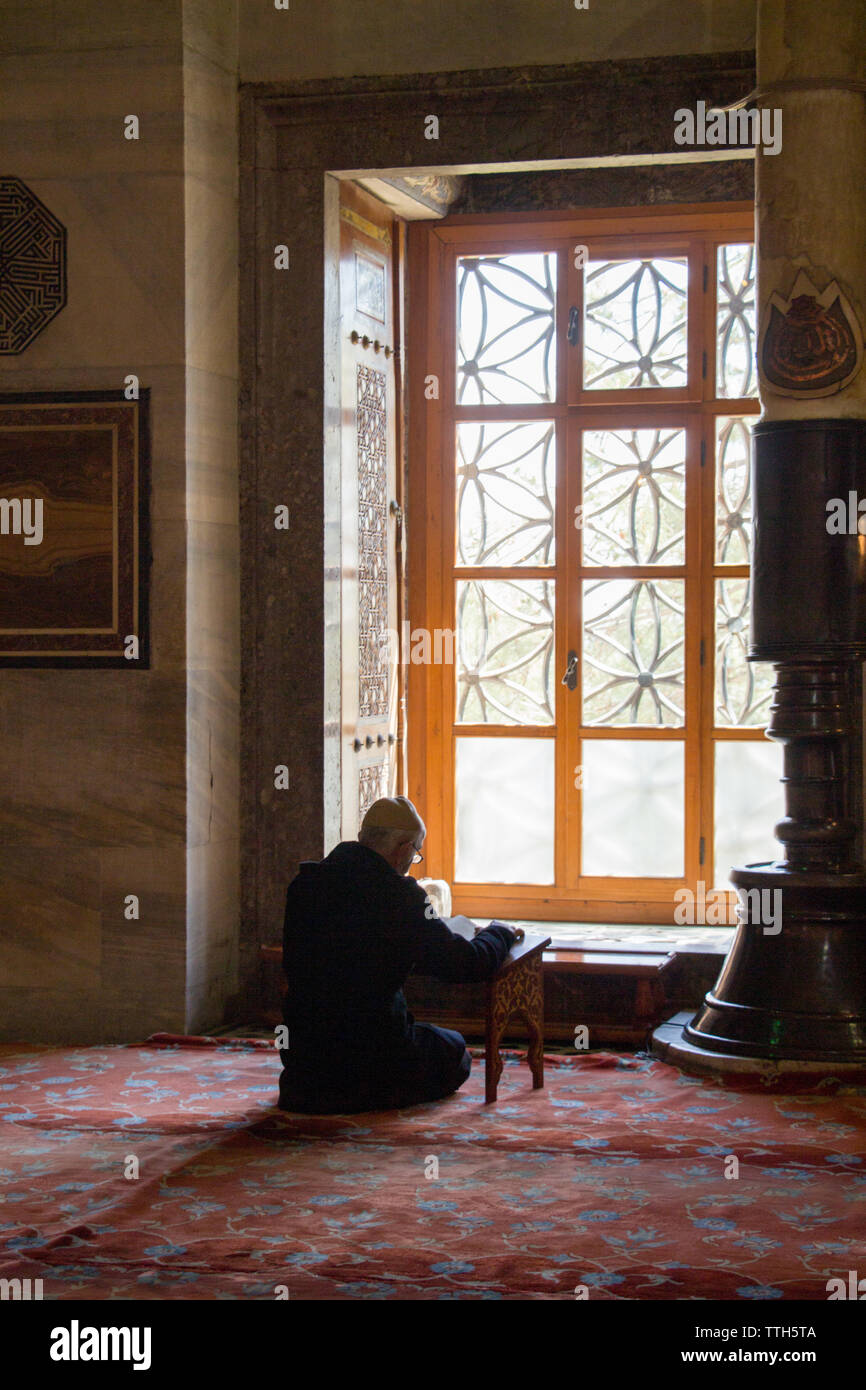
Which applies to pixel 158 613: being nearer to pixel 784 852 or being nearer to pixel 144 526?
pixel 144 526

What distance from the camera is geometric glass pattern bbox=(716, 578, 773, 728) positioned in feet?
21.1

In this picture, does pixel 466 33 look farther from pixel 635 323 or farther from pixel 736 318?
pixel 736 318

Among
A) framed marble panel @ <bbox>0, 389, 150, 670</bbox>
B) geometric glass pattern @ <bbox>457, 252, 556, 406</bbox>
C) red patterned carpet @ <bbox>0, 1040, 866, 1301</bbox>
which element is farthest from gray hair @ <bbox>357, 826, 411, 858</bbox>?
geometric glass pattern @ <bbox>457, 252, 556, 406</bbox>

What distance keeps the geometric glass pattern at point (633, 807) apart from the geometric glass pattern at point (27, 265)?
8.99 ft

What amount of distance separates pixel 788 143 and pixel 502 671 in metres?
2.56

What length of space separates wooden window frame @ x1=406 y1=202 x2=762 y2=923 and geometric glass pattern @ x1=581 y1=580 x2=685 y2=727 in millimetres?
51

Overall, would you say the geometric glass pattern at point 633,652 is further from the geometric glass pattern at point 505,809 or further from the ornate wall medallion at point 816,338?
the ornate wall medallion at point 816,338

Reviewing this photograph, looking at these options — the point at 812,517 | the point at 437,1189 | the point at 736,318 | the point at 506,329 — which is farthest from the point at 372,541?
the point at 437,1189

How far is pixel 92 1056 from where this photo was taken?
5332 mm

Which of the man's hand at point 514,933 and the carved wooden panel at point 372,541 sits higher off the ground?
the carved wooden panel at point 372,541

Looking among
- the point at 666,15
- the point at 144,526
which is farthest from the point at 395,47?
the point at 144,526

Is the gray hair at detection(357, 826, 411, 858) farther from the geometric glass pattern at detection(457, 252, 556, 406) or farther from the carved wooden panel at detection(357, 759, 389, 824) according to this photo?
the geometric glass pattern at detection(457, 252, 556, 406)

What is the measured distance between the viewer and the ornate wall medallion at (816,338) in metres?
4.83

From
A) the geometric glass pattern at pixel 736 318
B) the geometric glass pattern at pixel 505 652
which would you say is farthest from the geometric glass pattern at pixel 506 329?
the geometric glass pattern at pixel 505 652
